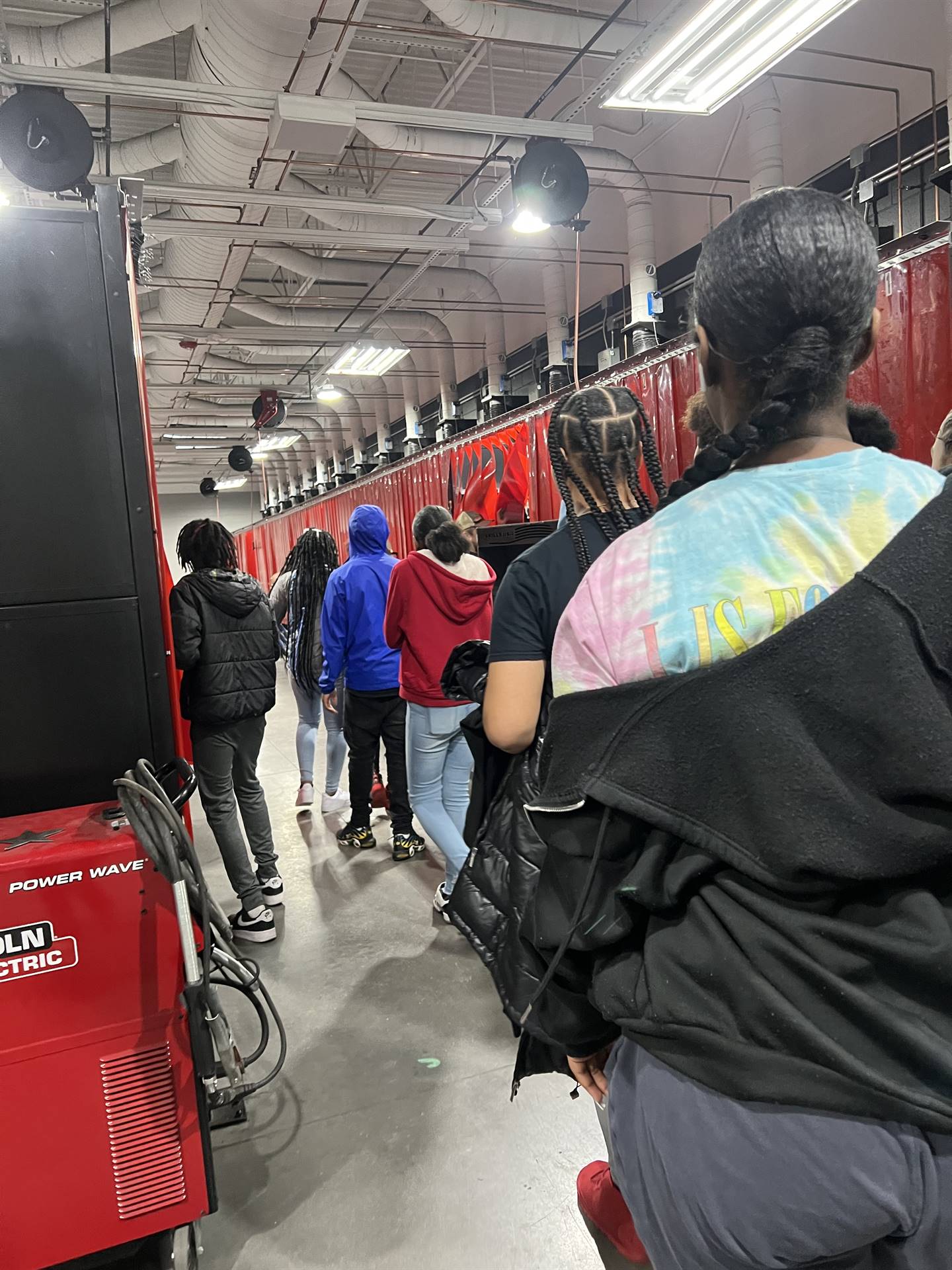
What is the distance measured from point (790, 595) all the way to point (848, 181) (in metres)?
5.06

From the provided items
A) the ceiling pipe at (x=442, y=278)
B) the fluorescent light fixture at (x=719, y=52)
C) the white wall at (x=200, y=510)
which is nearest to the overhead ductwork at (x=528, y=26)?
the fluorescent light fixture at (x=719, y=52)

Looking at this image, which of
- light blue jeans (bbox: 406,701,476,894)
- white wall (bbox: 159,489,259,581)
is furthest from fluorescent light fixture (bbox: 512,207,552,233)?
white wall (bbox: 159,489,259,581)

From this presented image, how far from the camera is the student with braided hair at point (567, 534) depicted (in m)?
1.37

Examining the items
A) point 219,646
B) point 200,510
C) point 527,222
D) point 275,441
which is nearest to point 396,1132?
point 219,646

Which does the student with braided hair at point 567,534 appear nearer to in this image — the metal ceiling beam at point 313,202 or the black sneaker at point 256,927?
the black sneaker at point 256,927

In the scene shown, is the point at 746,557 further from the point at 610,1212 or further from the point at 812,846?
the point at 610,1212

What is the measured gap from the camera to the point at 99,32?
425 centimetres

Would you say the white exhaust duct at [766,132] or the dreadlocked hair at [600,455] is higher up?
the white exhaust duct at [766,132]

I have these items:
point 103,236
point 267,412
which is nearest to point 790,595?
point 103,236

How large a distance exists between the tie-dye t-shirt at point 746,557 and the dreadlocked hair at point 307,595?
353 centimetres

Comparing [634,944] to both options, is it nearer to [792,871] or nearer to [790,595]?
[792,871]

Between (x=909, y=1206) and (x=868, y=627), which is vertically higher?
(x=868, y=627)

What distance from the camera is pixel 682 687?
656 mm

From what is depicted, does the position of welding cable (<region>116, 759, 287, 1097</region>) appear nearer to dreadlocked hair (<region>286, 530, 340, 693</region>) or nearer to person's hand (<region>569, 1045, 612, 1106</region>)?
person's hand (<region>569, 1045, 612, 1106</region>)
